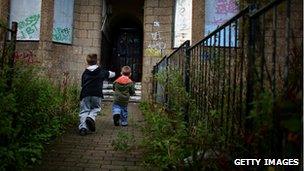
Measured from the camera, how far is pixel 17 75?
503cm

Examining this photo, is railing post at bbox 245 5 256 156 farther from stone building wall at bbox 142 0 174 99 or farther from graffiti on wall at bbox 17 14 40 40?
graffiti on wall at bbox 17 14 40 40

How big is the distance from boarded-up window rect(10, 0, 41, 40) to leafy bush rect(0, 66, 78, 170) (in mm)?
8571

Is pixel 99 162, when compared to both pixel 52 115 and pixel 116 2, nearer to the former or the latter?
pixel 52 115

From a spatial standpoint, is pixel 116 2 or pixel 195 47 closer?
pixel 195 47

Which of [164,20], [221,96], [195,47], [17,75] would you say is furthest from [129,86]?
[164,20]

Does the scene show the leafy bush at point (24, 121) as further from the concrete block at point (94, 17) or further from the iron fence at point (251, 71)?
the concrete block at point (94, 17)

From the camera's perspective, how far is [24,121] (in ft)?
17.3

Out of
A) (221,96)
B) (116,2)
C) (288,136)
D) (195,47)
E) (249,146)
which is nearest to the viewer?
(288,136)

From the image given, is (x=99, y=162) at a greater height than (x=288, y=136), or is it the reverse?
(x=288, y=136)

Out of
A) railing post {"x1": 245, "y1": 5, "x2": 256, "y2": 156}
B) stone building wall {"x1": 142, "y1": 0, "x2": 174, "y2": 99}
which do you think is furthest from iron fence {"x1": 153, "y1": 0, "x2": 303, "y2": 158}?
stone building wall {"x1": 142, "y1": 0, "x2": 174, "y2": 99}

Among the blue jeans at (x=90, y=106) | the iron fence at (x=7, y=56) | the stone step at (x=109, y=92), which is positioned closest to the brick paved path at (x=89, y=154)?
the blue jeans at (x=90, y=106)

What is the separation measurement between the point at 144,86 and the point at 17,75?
10561 millimetres

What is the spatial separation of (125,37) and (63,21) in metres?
4.40

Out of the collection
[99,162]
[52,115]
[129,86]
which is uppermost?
[129,86]
